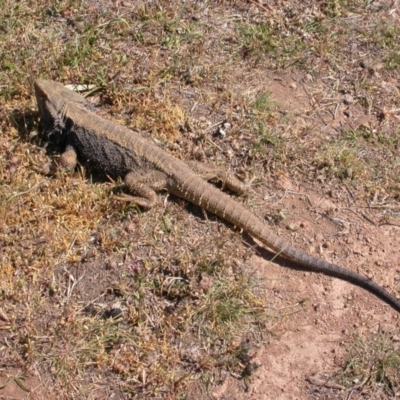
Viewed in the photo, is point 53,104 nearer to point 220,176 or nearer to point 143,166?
point 143,166

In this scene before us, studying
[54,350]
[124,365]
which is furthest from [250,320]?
[54,350]

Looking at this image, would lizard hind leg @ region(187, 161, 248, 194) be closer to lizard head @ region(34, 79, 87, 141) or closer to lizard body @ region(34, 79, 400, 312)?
lizard body @ region(34, 79, 400, 312)

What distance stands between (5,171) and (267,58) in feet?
11.1

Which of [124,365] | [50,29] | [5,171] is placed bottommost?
[124,365]

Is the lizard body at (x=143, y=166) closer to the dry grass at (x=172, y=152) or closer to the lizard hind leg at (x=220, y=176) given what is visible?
the lizard hind leg at (x=220, y=176)

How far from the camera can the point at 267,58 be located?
8.16m

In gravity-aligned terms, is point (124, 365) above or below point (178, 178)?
below

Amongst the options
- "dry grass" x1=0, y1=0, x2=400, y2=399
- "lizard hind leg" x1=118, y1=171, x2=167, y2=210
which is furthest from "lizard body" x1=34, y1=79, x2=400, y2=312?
"dry grass" x1=0, y1=0, x2=400, y2=399

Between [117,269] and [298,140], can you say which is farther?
[298,140]

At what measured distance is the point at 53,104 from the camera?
6898 millimetres

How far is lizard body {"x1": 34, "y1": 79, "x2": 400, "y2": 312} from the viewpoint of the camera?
6.38 meters

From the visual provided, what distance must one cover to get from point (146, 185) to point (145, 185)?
0.01m

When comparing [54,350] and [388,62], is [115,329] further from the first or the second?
[388,62]

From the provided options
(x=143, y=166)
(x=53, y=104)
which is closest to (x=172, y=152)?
(x=143, y=166)
